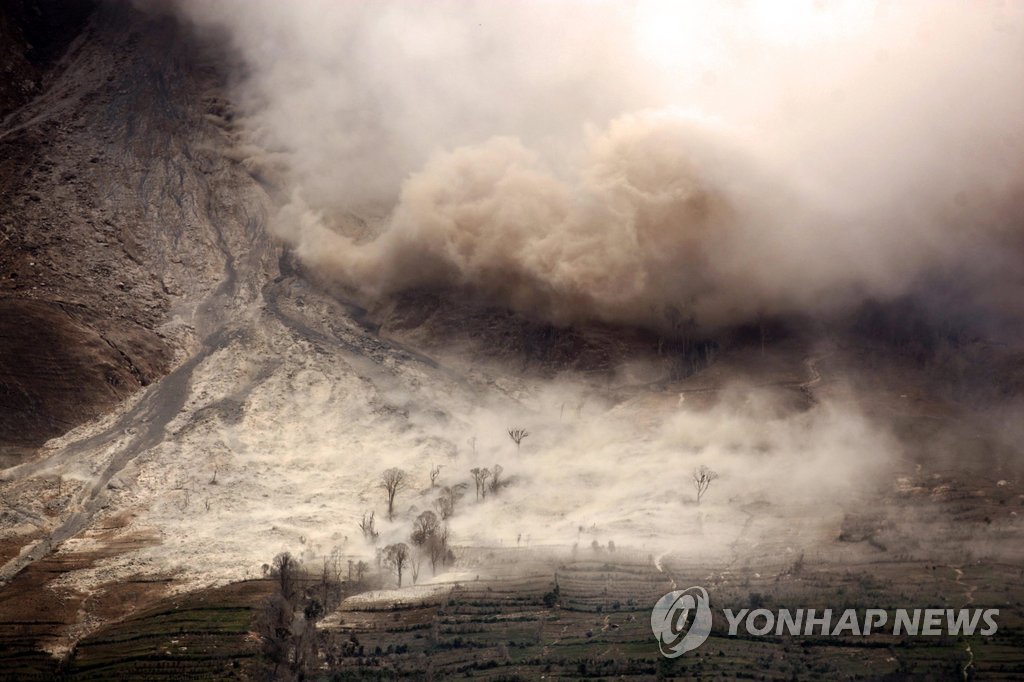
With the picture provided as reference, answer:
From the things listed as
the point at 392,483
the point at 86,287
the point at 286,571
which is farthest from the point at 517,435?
the point at 86,287

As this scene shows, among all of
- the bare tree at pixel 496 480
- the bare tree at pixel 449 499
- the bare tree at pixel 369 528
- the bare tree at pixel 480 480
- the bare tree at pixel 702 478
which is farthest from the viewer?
Result: the bare tree at pixel 496 480

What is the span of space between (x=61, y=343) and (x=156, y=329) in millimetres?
15496

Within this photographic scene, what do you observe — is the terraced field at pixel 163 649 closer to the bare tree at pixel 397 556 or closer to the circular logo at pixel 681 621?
the bare tree at pixel 397 556

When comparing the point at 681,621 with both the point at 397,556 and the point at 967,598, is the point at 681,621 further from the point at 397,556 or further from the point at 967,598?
the point at 397,556

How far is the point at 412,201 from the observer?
195 m

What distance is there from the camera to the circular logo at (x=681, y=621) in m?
123

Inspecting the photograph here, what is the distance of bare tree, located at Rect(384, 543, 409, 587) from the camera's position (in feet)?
450

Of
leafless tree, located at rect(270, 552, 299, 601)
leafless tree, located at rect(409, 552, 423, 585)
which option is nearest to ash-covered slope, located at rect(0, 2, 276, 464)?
leafless tree, located at rect(270, 552, 299, 601)

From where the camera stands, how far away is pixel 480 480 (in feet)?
513

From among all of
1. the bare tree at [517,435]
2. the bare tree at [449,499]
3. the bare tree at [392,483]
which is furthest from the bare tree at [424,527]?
the bare tree at [517,435]

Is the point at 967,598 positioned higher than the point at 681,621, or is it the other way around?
the point at 967,598

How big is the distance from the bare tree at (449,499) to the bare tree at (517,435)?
39.7 ft

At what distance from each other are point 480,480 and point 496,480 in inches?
78.4
